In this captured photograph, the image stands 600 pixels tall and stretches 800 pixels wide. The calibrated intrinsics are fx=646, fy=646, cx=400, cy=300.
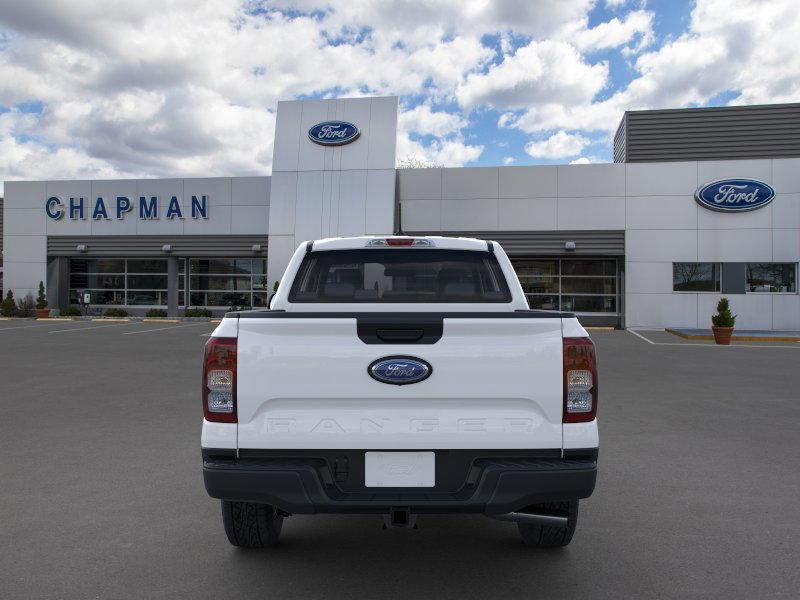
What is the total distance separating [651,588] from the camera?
339cm

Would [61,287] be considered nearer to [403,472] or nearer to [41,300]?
[41,300]

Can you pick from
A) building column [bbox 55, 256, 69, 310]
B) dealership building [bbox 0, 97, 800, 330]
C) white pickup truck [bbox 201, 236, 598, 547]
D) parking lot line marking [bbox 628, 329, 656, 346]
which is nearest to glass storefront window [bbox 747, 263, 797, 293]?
dealership building [bbox 0, 97, 800, 330]

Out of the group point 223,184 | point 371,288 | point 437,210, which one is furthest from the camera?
point 223,184

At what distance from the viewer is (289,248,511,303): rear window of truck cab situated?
4391 mm

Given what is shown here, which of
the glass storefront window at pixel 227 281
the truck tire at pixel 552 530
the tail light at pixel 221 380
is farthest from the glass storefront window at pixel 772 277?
the tail light at pixel 221 380

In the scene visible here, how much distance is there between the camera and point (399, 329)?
3084 mm

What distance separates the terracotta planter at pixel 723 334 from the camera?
1866 cm

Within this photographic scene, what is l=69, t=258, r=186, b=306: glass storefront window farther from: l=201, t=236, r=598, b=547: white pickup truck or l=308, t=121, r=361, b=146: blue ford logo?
l=201, t=236, r=598, b=547: white pickup truck

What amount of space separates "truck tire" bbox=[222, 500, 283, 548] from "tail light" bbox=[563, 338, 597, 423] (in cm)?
184

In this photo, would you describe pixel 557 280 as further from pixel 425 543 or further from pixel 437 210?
pixel 425 543

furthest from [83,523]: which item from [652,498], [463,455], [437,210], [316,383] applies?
[437,210]

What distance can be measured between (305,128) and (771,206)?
18.6m

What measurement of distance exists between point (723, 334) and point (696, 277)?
22.6 ft

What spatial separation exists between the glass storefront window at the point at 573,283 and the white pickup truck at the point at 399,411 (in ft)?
81.3
